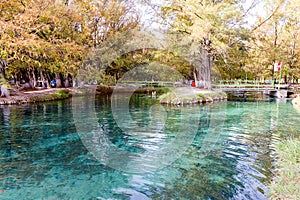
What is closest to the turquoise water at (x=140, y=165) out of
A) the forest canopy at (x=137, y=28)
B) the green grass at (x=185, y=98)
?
the green grass at (x=185, y=98)

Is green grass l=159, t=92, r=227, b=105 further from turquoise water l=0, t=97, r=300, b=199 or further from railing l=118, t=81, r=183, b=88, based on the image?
railing l=118, t=81, r=183, b=88

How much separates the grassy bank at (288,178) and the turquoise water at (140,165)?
0.86ft

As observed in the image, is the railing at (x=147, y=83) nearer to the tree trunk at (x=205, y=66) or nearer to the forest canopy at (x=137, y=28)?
the forest canopy at (x=137, y=28)

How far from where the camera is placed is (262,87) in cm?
3588

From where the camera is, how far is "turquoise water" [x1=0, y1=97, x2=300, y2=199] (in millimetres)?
6059

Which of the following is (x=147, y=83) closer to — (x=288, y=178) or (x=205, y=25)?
(x=205, y=25)

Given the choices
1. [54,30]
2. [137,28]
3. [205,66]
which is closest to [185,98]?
[205,66]

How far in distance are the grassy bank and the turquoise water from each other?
0.26 m

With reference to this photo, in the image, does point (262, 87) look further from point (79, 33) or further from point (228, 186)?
point (228, 186)

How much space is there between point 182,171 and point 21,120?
38.4 feet

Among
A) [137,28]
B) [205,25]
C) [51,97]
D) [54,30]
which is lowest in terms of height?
[51,97]

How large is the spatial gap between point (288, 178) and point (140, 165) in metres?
4.03

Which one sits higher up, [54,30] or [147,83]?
[54,30]

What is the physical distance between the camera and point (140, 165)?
7844 mm
